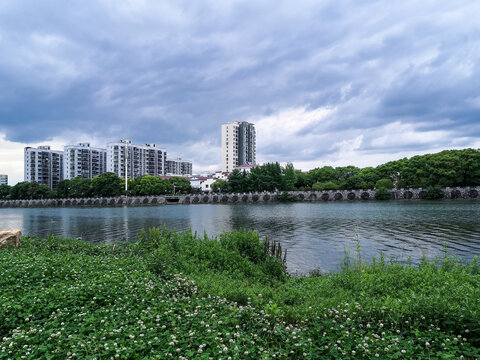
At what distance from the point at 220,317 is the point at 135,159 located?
174 metres

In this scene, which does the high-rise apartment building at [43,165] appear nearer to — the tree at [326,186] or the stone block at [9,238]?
the tree at [326,186]

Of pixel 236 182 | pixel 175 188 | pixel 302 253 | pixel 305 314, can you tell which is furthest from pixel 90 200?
pixel 305 314

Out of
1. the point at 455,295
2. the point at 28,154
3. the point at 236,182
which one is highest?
the point at 28,154

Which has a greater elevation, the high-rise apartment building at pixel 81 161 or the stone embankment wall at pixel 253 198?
the high-rise apartment building at pixel 81 161

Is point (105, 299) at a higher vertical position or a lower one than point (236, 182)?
lower

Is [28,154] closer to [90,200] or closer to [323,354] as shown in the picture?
[90,200]

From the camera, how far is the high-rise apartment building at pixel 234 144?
18375 centimetres

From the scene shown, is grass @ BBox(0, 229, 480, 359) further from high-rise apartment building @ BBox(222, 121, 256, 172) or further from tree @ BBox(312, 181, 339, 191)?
high-rise apartment building @ BBox(222, 121, 256, 172)

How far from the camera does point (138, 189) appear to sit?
124m

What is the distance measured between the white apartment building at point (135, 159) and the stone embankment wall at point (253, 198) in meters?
42.2

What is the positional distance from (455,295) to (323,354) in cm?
371

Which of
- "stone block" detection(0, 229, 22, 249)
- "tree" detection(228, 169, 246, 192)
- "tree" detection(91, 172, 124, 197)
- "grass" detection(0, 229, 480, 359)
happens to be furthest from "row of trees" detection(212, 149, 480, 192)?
"stone block" detection(0, 229, 22, 249)

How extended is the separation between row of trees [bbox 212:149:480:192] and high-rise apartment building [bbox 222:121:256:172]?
146 ft

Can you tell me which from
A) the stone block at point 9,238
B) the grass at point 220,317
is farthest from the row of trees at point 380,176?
the stone block at point 9,238
